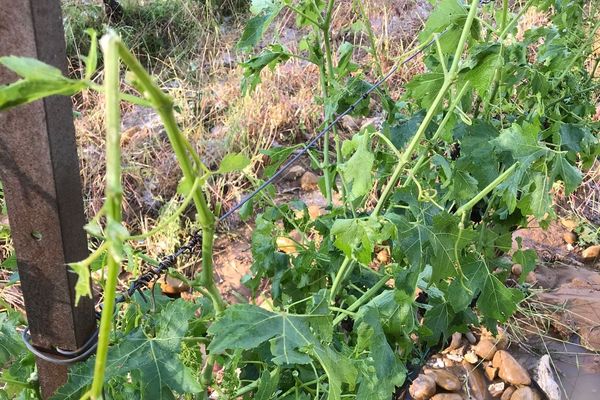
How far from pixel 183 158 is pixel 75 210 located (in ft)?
1.02

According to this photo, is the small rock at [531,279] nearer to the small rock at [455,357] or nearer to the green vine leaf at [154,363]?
the small rock at [455,357]

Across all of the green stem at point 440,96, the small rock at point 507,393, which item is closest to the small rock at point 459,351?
the small rock at point 507,393

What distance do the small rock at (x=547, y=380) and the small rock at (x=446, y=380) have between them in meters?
0.36

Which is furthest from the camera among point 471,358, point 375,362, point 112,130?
point 471,358

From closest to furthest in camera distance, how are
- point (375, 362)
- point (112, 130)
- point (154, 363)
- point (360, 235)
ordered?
point (112, 130) → point (154, 363) → point (360, 235) → point (375, 362)

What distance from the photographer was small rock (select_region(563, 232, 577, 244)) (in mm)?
3674

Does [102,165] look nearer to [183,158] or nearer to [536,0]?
[536,0]

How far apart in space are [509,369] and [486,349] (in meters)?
0.14

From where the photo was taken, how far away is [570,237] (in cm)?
368

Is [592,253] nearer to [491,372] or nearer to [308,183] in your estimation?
[491,372]

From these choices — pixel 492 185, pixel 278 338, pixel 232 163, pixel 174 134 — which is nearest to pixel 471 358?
pixel 492 185

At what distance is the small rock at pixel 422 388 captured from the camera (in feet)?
8.54

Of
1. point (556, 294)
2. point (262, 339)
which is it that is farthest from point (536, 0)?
point (556, 294)

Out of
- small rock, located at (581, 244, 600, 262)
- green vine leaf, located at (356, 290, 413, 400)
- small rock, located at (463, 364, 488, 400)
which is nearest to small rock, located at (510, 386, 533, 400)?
small rock, located at (463, 364, 488, 400)
